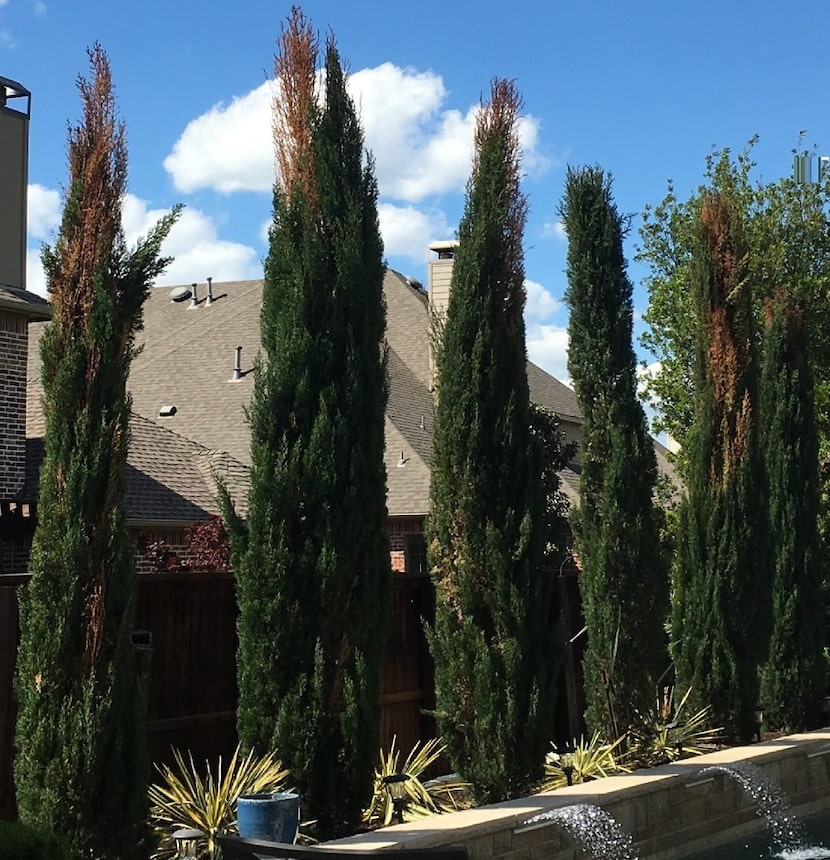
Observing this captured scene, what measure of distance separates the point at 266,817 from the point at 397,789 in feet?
5.67

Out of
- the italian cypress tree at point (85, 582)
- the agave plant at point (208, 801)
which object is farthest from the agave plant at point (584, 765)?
the italian cypress tree at point (85, 582)

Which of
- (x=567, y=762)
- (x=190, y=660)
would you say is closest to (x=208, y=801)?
(x=190, y=660)

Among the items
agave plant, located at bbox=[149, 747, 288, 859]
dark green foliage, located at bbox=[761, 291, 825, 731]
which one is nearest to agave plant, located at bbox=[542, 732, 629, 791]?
agave plant, located at bbox=[149, 747, 288, 859]

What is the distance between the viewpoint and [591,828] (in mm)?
9109

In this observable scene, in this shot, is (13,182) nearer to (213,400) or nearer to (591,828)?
(213,400)

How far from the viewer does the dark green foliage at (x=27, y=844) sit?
508 cm

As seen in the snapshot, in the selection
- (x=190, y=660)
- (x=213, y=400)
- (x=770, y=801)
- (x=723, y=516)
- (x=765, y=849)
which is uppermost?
(x=213, y=400)

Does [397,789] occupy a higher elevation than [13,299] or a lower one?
lower

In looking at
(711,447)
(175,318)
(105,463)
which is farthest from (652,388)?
(175,318)

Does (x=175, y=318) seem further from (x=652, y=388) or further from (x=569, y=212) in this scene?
(x=569, y=212)

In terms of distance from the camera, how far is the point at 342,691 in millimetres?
8695

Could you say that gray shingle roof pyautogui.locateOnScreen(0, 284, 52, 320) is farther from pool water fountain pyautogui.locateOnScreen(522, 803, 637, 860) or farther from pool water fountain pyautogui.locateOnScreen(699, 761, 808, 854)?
pool water fountain pyautogui.locateOnScreen(522, 803, 637, 860)

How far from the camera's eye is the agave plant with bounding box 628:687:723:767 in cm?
1141

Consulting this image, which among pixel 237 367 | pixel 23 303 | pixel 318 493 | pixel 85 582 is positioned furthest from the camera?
pixel 237 367
